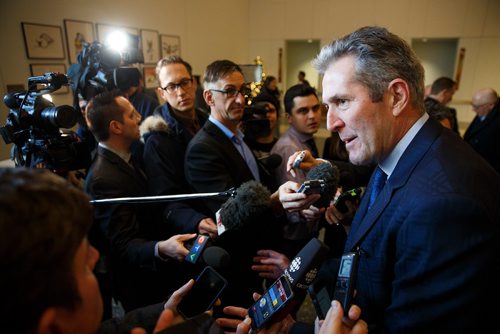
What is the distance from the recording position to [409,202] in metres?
0.78

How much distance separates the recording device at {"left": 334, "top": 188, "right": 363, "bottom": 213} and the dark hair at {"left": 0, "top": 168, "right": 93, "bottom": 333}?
3.63 ft

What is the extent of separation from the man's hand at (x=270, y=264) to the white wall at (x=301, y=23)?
170 inches

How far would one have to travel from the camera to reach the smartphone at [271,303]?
82 cm

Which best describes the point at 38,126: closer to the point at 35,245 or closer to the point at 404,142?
the point at 35,245

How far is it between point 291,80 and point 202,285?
29.9ft

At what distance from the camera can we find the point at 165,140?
1.83m

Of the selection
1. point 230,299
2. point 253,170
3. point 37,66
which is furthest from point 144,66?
→ point 230,299

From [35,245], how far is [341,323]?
0.66 metres

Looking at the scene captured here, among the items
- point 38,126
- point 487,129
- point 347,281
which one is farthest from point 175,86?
point 487,129

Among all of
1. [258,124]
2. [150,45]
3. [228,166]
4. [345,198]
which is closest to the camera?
[345,198]

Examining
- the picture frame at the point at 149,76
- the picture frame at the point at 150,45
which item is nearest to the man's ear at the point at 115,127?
the picture frame at the point at 149,76

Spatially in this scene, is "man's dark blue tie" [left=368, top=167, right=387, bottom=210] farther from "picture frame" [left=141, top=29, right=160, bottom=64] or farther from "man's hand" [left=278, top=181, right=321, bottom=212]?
"picture frame" [left=141, top=29, right=160, bottom=64]

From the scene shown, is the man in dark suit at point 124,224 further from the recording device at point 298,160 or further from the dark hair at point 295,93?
the dark hair at point 295,93

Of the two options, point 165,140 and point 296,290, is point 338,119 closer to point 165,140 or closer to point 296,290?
point 296,290
